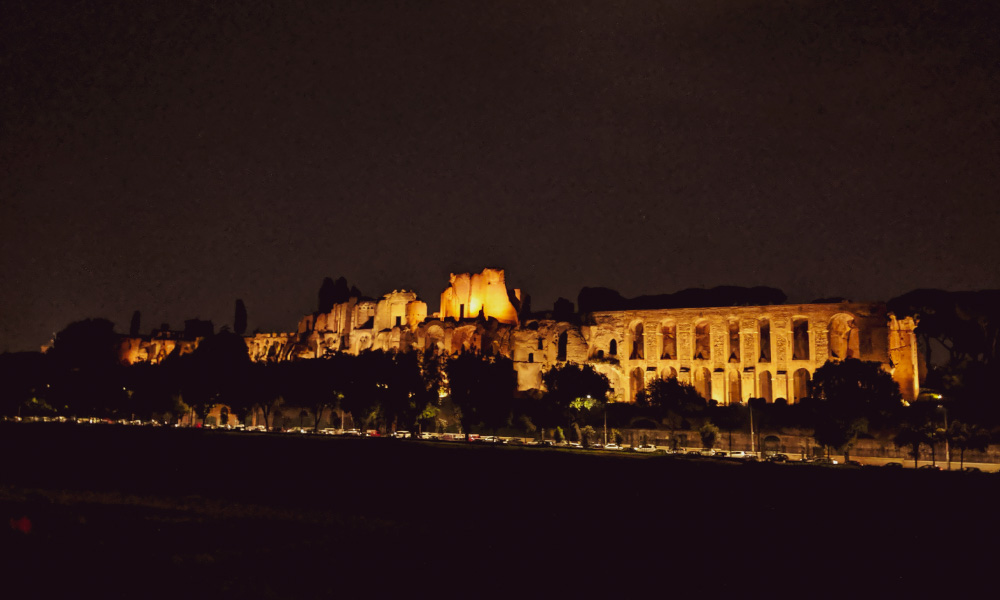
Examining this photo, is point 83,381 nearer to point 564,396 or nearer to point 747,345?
point 564,396

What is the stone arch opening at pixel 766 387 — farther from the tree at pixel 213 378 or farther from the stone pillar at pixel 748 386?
the tree at pixel 213 378

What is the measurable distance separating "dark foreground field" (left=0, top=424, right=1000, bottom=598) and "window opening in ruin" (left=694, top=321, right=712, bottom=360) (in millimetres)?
34997

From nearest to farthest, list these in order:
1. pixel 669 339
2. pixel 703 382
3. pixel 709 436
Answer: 1. pixel 709 436
2. pixel 703 382
3. pixel 669 339

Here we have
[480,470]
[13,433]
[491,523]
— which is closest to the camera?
[491,523]

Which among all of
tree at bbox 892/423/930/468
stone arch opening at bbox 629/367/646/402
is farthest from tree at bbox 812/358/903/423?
stone arch opening at bbox 629/367/646/402

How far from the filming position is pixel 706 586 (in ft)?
49.7

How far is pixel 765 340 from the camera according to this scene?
69.6m

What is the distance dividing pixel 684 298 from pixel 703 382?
21.8m

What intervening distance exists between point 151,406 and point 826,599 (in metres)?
64.0

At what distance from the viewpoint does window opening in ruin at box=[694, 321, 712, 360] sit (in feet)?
227

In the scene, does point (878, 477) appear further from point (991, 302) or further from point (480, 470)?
point (991, 302)

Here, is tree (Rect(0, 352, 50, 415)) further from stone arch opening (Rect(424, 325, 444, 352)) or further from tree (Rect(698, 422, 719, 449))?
tree (Rect(698, 422, 719, 449))

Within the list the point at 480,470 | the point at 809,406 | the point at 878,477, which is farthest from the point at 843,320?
the point at 480,470

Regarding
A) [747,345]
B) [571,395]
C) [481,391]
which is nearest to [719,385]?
[747,345]
